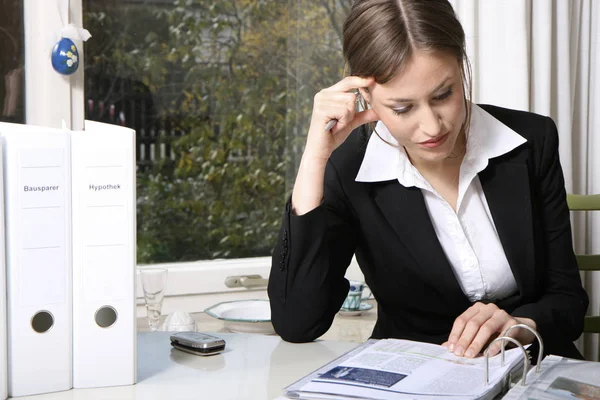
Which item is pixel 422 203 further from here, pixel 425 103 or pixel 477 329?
pixel 477 329

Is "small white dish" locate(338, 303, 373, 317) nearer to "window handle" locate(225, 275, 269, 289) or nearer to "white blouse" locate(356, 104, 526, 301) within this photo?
"window handle" locate(225, 275, 269, 289)

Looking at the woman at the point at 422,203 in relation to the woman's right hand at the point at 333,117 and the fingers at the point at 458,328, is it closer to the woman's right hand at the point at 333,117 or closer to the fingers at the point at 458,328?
the woman's right hand at the point at 333,117

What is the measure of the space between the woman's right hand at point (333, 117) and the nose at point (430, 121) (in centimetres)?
14

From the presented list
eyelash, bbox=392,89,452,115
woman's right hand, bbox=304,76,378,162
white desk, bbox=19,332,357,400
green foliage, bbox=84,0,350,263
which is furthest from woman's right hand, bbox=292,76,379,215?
green foliage, bbox=84,0,350,263

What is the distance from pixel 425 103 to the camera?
132 cm

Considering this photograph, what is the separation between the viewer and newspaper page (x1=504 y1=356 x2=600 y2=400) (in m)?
0.92

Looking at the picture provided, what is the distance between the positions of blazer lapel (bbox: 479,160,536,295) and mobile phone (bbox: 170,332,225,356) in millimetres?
587

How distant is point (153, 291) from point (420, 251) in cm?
60

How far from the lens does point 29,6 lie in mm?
1767

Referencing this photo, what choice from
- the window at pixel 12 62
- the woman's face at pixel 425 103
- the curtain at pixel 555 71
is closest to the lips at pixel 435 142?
the woman's face at pixel 425 103

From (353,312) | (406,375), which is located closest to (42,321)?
(406,375)

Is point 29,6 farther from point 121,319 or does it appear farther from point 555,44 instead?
point 555,44

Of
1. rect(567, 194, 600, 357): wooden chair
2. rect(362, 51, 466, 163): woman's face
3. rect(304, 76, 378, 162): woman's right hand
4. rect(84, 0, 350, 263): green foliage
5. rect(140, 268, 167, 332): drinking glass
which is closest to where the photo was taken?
rect(362, 51, 466, 163): woman's face

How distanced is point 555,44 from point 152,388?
60.9 inches
